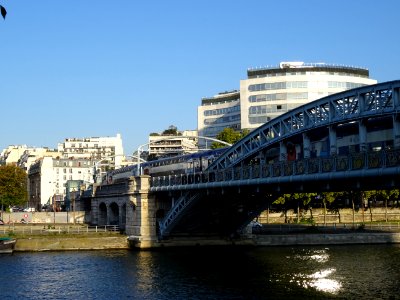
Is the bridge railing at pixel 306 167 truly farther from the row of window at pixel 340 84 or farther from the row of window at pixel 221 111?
the row of window at pixel 221 111

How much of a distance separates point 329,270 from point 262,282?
959 cm

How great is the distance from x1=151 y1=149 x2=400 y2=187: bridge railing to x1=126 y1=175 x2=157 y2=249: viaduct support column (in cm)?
858

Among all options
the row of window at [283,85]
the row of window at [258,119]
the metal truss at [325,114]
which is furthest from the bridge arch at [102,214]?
the row of window at [283,85]

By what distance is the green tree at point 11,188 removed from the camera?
16250 cm

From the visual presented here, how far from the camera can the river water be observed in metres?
53.7

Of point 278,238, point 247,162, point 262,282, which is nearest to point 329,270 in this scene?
point 262,282

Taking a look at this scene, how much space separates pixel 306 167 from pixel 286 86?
90.4 m

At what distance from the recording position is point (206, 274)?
212 ft

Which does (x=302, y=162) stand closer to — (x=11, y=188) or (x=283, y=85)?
(x=283, y=85)

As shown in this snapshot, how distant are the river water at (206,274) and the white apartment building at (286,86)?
208ft

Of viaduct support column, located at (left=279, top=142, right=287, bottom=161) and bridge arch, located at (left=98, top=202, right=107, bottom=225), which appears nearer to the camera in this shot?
viaduct support column, located at (left=279, top=142, right=287, bottom=161)

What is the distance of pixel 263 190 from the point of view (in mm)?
67500

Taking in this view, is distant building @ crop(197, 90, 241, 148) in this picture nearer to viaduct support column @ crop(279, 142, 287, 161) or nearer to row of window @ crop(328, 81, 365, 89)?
row of window @ crop(328, 81, 365, 89)

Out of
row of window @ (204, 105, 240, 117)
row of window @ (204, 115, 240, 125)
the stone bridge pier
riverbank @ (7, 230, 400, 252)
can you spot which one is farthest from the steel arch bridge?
row of window @ (204, 105, 240, 117)
